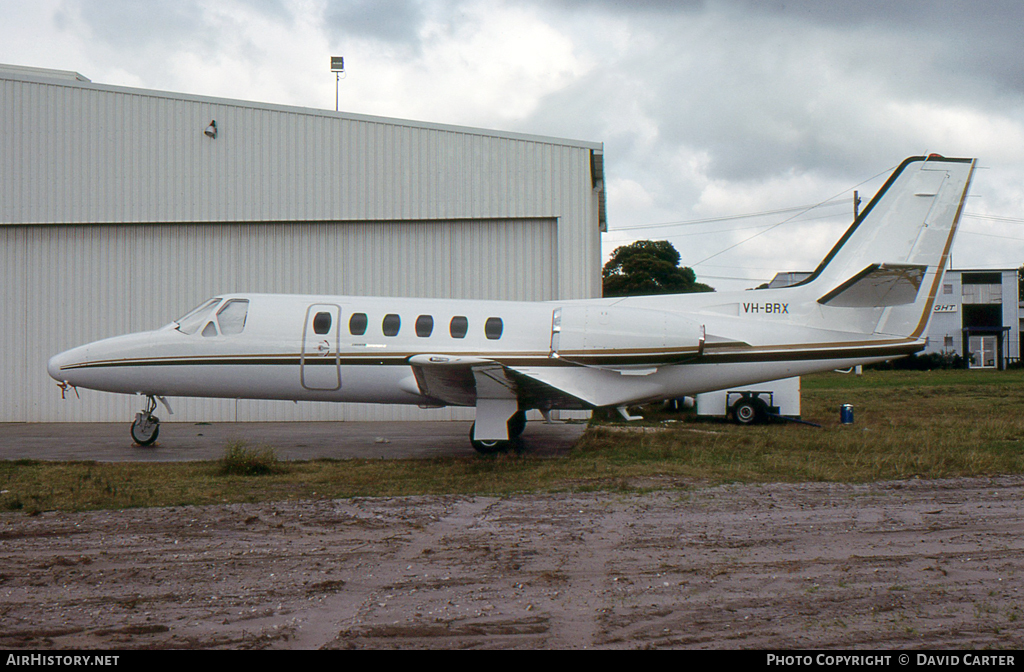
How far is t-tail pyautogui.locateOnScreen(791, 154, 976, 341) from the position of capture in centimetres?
1190

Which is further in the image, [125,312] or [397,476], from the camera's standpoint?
[125,312]

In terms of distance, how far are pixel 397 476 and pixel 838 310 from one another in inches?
308

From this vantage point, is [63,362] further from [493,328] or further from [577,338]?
[577,338]

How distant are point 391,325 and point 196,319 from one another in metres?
3.52

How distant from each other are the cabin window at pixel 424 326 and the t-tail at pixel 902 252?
6485mm

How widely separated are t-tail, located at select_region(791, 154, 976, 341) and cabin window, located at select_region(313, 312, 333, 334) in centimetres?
822

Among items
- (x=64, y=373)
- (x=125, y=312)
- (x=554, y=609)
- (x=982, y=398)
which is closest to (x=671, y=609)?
(x=554, y=609)

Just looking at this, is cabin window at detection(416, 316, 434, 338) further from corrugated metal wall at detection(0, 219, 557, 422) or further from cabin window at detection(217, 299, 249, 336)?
corrugated metal wall at detection(0, 219, 557, 422)

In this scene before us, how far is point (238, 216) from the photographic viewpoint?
1905cm

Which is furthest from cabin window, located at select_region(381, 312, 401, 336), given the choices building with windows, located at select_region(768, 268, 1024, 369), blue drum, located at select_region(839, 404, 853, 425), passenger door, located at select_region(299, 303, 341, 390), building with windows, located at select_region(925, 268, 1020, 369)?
building with windows, located at select_region(925, 268, 1020, 369)

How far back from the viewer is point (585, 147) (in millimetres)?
18391

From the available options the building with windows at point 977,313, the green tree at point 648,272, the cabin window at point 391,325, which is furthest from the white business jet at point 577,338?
the building with windows at point 977,313

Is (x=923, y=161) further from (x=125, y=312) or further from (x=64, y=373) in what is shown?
(x=125, y=312)

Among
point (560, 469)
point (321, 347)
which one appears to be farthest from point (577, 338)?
point (321, 347)
